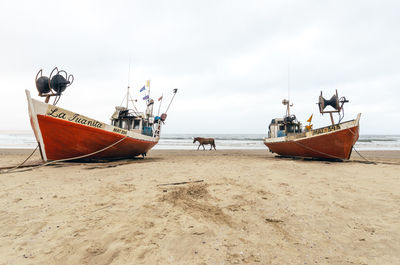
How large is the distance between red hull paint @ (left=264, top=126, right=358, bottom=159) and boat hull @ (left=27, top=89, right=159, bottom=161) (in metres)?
10.5

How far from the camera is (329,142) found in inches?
400

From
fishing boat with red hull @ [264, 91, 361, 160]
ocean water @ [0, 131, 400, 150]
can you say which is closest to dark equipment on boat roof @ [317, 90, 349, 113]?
fishing boat with red hull @ [264, 91, 361, 160]

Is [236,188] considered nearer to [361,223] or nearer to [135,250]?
[361,223]

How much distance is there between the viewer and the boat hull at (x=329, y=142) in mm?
9555

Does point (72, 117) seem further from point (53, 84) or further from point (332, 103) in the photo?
point (332, 103)

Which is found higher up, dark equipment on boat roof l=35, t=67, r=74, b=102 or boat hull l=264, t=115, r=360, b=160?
dark equipment on boat roof l=35, t=67, r=74, b=102

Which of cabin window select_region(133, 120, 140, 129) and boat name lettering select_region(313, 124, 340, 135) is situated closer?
boat name lettering select_region(313, 124, 340, 135)

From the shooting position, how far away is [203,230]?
263 centimetres

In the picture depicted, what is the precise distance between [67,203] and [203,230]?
9.10 feet

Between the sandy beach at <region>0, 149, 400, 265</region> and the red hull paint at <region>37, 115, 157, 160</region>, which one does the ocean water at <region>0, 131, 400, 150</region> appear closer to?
the red hull paint at <region>37, 115, 157, 160</region>

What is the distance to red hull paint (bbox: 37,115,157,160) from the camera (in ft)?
24.4

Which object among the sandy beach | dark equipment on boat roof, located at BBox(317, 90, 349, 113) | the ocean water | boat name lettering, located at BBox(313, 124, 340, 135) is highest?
dark equipment on boat roof, located at BBox(317, 90, 349, 113)

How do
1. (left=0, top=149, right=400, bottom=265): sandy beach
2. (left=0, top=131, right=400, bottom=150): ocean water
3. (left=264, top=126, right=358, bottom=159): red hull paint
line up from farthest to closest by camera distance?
(left=0, top=131, right=400, bottom=150): ocean water, (left=264, top=126, right=358, bottom=159): red hull paint, (left=0, top=149, right=400, bottom=265): sandy beach

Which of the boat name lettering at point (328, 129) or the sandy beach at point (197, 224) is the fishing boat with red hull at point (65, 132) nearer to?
the sandy beach at point (197, 224)
